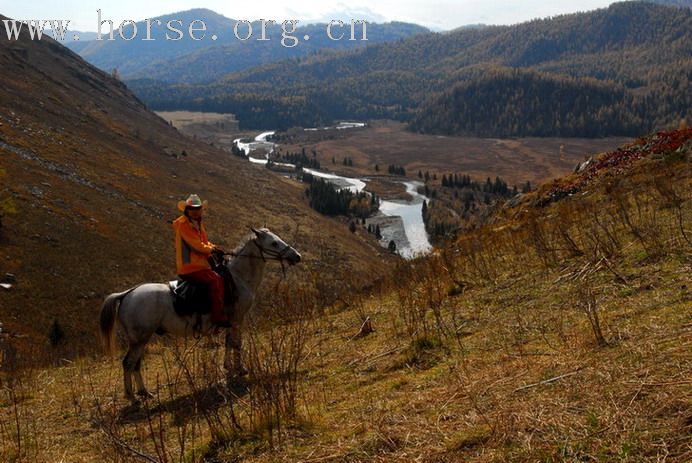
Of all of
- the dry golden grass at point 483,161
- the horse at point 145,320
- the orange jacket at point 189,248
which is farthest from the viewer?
the dry golden grass at point 483,161

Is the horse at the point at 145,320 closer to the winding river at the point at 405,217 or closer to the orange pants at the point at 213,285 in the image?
the orange pants at the point at 213,285

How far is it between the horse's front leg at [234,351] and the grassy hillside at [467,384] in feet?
1.18

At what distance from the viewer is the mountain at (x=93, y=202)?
110ft

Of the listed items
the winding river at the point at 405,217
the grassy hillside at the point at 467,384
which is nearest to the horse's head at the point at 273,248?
the grassy hillside at the point at 467,384

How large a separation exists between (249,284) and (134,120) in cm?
9750

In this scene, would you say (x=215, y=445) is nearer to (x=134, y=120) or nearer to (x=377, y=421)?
(x=377, y=421)

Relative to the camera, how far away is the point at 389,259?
70812mm

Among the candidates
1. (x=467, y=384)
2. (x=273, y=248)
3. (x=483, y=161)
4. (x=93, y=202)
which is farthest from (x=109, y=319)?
(x=483, y=161)

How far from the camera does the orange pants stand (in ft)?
32.6

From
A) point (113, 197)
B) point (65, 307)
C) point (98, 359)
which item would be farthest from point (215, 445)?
point (113, 197)

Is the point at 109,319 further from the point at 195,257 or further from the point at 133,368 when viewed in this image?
the point at 195,257

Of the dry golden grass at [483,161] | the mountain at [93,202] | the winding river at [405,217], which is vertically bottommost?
the winding river at [405,217]

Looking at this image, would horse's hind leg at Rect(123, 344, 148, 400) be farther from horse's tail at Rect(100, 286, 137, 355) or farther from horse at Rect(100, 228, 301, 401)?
horse's tail at Rect(100, 286, 137, 355)

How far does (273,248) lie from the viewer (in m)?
10.6
